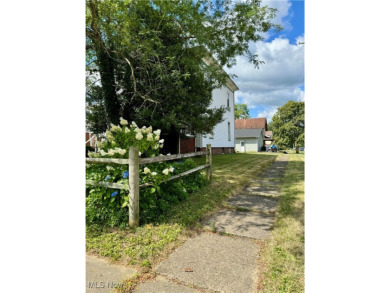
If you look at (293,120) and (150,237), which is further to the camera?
(150,237)

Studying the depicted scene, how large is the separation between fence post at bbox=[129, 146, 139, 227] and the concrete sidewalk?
62cm

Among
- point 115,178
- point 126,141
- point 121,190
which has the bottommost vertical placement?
point 121,190

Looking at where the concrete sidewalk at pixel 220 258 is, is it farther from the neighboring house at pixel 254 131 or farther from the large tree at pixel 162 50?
the large tree at pixel 162 50

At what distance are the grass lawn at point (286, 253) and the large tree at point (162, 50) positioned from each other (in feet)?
5.05

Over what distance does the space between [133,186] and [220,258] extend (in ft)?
3.42

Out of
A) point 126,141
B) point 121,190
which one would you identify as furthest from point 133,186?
point 126,141

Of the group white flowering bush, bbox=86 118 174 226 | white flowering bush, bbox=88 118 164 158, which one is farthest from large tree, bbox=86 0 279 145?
white flowering bush, bbox=86 118 174 226

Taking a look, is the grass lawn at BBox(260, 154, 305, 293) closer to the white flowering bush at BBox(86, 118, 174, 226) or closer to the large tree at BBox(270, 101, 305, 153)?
the large tree at BBox(270, 101, 305, 153)

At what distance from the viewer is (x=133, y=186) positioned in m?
Result: 2.11

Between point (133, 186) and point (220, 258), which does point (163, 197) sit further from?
point (220, 258)

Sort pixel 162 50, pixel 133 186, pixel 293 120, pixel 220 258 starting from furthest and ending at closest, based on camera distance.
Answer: pixel 162 50 → pixel 133 186 → pixel 220 258 → pixel 293 120

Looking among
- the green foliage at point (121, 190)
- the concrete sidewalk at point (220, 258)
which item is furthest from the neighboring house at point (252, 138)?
the green foliage at point (121, 190)
